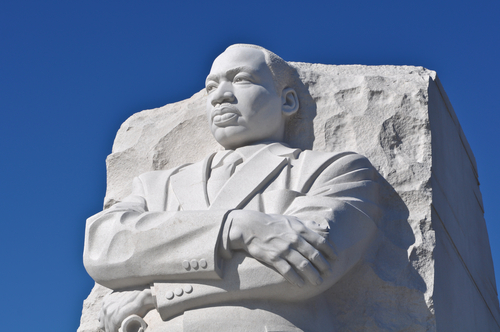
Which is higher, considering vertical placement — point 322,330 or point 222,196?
point 222,196

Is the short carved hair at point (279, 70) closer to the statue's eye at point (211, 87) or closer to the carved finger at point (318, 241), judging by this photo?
the statue's eye at point (211, 87)

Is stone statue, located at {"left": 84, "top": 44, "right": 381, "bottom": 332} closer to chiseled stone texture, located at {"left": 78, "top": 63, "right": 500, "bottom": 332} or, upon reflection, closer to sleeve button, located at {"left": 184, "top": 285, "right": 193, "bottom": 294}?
sleeve button, located at {"left": 184, "top": 285, "right": 193, "bottom": 294}

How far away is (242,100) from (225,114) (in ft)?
0.53

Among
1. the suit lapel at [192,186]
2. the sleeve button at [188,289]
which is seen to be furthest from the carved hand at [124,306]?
the suit lapel at [192,186]

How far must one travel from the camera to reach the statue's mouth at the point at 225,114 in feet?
17.1

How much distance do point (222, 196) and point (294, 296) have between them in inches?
33.7

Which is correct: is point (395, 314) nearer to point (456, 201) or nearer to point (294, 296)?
point (294, 296)

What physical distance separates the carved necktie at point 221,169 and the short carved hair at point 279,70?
2.27 feet

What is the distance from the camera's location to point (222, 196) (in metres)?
4.72

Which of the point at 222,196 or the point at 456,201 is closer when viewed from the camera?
the point at 222,196

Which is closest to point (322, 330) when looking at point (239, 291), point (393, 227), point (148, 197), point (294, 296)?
point (294, 296)

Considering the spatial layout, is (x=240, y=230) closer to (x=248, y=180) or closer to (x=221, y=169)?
(x=248, y=180)

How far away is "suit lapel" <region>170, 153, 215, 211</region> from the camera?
4.83 m

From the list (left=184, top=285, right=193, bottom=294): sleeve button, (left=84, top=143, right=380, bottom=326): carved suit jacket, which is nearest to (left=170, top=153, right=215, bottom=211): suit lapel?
(left=84, top=143, right=380, bottom=326): carved suit jacket
